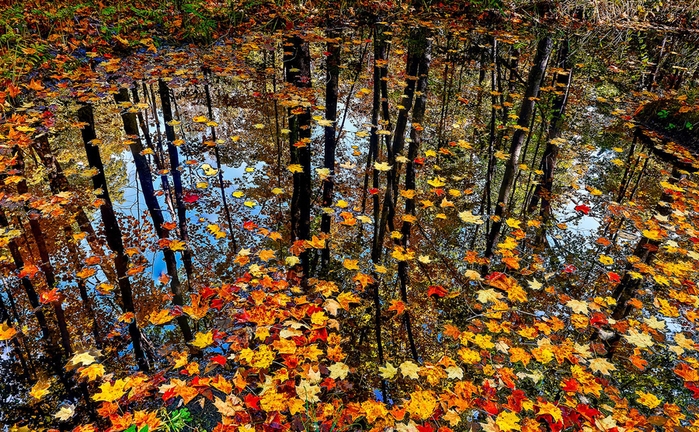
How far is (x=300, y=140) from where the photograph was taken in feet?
17.7

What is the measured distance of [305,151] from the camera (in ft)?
18.1

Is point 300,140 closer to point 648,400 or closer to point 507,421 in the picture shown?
point 507,421

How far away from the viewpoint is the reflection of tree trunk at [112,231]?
3.85m

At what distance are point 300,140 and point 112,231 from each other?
8.79 feet

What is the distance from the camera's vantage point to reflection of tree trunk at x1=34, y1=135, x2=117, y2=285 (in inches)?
175

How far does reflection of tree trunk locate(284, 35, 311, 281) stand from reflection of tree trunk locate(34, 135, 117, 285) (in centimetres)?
224

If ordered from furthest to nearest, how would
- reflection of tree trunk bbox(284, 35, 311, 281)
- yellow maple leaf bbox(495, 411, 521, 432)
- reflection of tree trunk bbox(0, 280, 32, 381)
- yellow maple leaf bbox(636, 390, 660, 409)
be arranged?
1. reflection of tree trunk bbox(284, 35, 311, 281)
2. reflection of tree trunk bbox(0, 280, 32, 381)
3. yellow maple leaf bbox(636, 390, 660, 409)
4. yellow maple leaf bbox(495, 411, 521, 432)

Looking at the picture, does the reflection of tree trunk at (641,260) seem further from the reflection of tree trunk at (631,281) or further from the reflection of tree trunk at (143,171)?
the reflection of tree trunk at (143,171)

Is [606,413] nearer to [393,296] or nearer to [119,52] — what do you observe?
[393,296]

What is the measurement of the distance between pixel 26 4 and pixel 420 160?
23.7 feet

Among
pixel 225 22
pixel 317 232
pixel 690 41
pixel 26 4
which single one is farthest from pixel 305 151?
pixel 690 41

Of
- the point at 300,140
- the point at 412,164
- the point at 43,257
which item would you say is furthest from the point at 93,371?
Result: the point at 412,164

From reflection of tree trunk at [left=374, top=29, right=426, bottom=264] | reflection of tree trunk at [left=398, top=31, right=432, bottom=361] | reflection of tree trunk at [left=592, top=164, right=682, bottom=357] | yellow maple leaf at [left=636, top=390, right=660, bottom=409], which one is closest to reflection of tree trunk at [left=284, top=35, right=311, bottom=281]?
reflection of tree trunk at [left=374, top=29, right=426, bottom=264]

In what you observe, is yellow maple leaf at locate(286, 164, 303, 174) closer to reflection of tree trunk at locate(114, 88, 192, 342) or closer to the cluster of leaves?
the cluster of leaves
